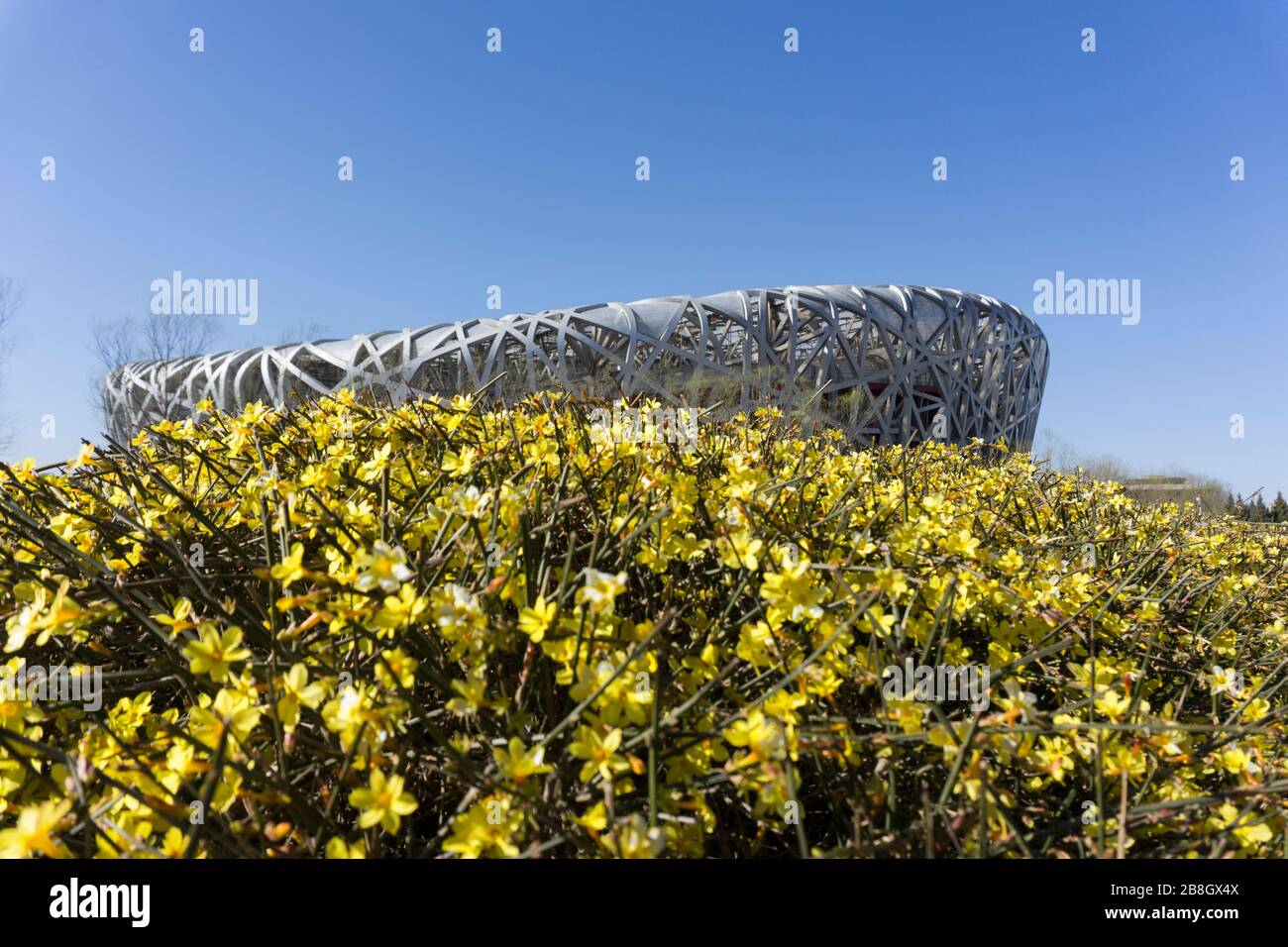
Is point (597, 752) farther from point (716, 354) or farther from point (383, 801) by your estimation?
point (716, 354)

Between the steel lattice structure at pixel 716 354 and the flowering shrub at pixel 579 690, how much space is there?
2176cm

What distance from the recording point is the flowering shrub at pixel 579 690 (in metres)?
0.87

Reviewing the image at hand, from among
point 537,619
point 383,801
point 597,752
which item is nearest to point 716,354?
point 537,619

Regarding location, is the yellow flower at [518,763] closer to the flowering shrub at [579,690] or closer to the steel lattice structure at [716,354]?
the flowering shrub at [579,690]

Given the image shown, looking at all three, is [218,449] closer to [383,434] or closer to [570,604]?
[383,434]

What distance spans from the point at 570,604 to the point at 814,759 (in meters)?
0.56

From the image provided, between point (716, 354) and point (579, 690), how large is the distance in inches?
1102

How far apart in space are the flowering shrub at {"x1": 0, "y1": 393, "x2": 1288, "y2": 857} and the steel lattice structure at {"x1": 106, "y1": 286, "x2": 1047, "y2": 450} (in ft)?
71.4

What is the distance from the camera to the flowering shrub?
34.1 inches

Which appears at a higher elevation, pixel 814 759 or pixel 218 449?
pixel 218 449

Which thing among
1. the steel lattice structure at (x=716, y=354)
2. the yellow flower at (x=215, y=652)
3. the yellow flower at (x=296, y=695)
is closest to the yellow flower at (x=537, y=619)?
the yellow flower at (x=296, y=695)

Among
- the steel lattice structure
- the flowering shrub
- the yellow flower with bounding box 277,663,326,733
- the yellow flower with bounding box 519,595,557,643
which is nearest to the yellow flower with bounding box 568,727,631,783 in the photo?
the flowering shrub
